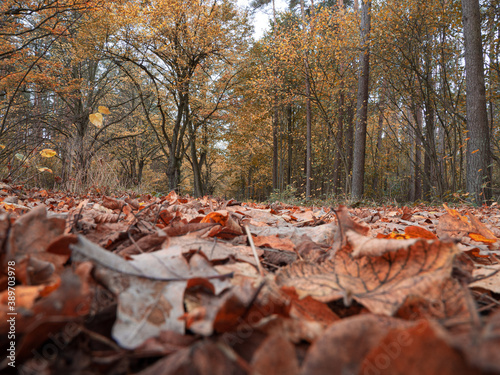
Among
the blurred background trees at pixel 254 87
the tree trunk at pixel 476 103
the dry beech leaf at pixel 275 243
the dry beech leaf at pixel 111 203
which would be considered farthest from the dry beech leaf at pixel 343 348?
the tree trunk at pixel 476 103

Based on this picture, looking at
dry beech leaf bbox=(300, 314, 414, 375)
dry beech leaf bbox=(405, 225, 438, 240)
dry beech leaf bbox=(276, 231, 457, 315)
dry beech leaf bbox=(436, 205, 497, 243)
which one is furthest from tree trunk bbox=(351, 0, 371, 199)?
dry beech leaf bbox=(300, 314, 414, 375)

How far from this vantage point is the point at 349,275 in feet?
1.89

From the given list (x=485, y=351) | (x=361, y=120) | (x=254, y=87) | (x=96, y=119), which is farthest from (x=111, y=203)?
(x=254, y=87)

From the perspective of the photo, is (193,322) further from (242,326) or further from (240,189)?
(240,189)

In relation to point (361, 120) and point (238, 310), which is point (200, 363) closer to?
point (238, 310)

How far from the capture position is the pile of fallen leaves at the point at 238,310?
0.28 m

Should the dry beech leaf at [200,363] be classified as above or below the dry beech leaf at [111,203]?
below

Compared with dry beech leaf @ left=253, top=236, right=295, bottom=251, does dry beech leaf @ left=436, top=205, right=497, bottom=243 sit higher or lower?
higher

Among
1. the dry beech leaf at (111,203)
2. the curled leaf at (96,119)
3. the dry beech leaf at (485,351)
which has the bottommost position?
the dry beech leaf at (485,351)

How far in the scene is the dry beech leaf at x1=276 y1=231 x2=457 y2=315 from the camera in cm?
47

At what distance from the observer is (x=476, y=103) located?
508 cm

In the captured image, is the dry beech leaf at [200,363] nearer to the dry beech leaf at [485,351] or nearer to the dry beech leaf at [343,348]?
the dry beech leaf at [343,348]

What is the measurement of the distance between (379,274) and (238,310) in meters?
0.32

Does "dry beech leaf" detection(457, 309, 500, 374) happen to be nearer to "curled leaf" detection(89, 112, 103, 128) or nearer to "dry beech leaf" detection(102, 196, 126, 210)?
"dry beech leaf" detection(102, 196, 126, 210)
